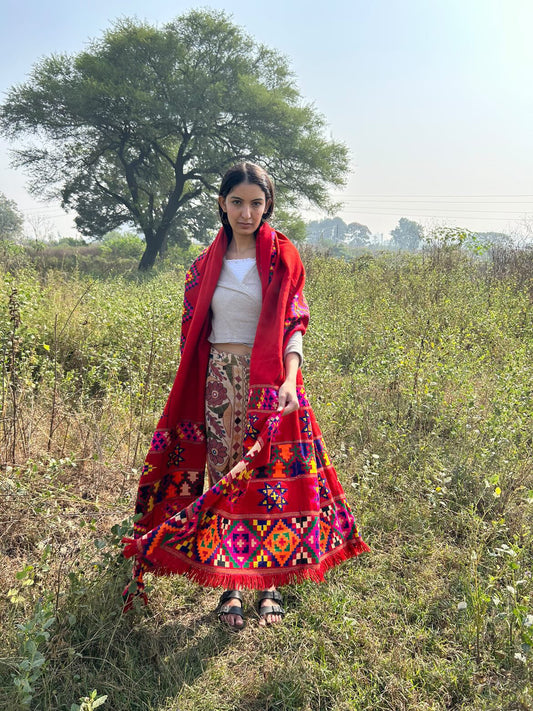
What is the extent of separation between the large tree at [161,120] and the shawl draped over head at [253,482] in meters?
15.9

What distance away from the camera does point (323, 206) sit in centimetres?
1842

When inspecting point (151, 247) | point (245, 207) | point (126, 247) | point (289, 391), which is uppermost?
point (126, 247)

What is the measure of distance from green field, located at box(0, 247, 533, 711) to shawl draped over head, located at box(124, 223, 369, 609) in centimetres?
22

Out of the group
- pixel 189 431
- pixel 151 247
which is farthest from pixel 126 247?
pixel 189 431

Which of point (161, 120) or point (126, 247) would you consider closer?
point (161, 120)

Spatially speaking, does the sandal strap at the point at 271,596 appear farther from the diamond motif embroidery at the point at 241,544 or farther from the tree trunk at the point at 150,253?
the tree trunk at the point at 150,253

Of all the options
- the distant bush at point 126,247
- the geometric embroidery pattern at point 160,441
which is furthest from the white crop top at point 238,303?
the distant bush at point 126,247

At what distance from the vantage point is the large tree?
1552cm

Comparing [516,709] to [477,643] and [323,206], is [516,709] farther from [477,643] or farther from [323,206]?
[323,206]

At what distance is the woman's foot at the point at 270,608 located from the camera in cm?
183

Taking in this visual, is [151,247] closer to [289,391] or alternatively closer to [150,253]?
[150,253]

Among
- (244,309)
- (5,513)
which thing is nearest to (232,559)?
(244,309)

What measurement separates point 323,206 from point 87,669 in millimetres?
18582

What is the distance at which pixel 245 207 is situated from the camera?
5.72ft
